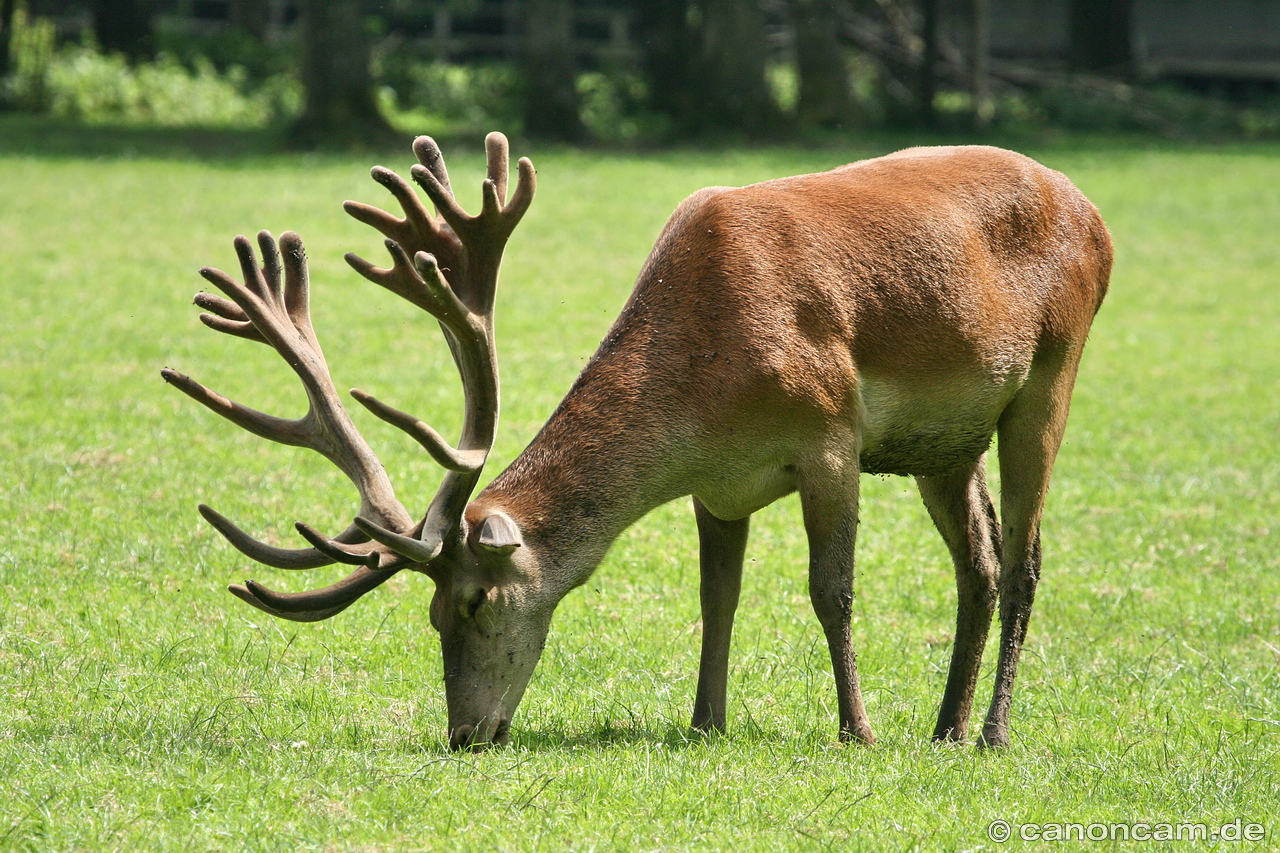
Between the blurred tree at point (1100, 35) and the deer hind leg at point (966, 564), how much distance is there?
96.4ft

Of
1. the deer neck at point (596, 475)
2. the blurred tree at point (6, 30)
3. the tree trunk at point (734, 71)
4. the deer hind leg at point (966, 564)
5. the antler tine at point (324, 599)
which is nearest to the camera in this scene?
the antler tine at point (324, 599)

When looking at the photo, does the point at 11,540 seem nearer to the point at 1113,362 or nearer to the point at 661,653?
the point at 661,653

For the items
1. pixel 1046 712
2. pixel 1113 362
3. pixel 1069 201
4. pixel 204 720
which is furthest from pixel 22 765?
pixel 1113 362

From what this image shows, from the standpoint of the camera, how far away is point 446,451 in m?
4.75

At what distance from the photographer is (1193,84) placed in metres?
36.2

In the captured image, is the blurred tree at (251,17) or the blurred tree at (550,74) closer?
the blurred tree at (550,74)

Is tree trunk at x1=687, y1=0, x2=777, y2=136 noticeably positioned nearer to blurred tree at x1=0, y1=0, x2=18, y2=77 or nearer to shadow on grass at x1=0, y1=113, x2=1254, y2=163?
shadow on grass at x1=0, y1=113, x2=1254, y2=163

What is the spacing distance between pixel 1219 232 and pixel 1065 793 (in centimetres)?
1712

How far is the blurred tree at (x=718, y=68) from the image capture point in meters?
26.4

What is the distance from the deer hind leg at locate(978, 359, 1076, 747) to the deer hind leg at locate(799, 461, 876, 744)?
0.67m

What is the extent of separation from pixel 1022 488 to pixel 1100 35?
1199 inches

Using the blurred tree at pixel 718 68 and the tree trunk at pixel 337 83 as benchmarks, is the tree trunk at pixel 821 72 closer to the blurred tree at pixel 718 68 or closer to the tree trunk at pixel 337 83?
the blurred tree at pixel 718 68

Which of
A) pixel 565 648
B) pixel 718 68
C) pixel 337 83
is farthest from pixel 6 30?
pixel 565 648

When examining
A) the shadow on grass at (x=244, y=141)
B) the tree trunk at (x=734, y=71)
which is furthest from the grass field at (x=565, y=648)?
the tree trunk at (x=734, y=71)
